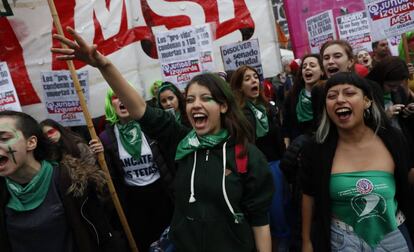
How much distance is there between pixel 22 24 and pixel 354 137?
3.32 metres

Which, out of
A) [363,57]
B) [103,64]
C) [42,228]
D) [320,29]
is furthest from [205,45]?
[42,228]

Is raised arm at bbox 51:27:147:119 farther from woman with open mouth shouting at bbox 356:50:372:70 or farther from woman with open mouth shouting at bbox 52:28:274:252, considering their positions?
woman with open mouth shouting at bbox 356:50:372:70

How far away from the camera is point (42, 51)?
4133 mm

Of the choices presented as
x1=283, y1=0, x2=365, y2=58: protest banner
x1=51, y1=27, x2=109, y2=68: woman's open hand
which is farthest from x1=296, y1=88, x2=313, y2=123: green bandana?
x1=283, y1=0, x2=365, y2=58: protest banner

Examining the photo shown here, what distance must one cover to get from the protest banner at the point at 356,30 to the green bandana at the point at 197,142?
3529 mm

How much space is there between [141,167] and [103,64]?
5.00 feet

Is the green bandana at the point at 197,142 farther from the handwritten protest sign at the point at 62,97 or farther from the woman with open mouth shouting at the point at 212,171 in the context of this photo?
the handwritten protest sign at the point at 62,97

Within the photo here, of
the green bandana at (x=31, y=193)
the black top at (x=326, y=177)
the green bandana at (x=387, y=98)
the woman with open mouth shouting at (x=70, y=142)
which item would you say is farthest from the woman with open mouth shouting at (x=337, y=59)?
the green bandana at (x=31, y=193)

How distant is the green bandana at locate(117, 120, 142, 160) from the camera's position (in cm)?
329

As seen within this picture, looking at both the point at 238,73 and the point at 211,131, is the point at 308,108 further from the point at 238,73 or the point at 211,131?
the point at 211,131

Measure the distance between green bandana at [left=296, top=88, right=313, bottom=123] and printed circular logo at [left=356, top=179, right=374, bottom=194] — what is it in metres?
1.58

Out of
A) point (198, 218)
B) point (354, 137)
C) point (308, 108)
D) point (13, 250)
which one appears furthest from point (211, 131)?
point (308, 108)

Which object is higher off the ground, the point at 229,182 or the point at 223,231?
the point at 229,182

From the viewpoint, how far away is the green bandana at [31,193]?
6.62 ft
